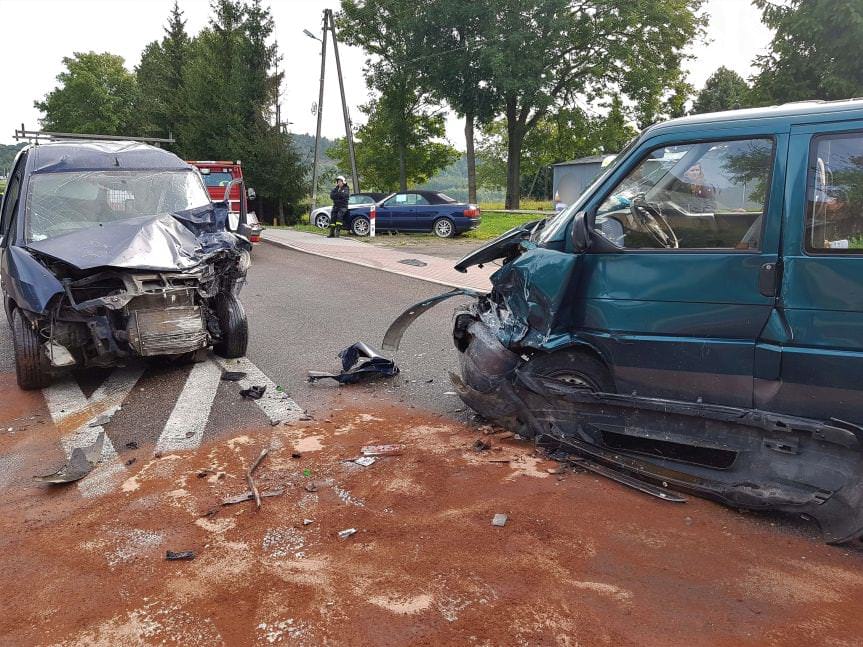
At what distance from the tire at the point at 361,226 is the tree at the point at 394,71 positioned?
13.8m

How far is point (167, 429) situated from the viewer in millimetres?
5105

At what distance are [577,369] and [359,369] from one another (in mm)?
2552

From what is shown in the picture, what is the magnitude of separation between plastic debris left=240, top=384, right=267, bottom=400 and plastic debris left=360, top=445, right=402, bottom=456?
1618 millimetres

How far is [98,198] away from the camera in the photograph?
23.0 ft

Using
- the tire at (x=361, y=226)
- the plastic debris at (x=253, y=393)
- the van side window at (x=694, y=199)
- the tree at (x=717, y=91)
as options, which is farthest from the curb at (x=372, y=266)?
the tree at (x=717, y=91)

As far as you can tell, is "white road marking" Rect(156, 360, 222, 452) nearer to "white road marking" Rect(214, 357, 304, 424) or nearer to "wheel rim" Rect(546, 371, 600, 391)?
"white road marking" Rect(214, 357, 304, 424)

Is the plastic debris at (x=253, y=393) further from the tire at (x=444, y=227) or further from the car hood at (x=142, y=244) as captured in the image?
the tire at (x=444, y=227)

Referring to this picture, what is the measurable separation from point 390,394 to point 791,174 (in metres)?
3.66

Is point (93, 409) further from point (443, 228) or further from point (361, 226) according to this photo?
point (361, 226)

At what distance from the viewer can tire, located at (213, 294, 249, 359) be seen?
6949 mm

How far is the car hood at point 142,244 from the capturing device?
5.71m

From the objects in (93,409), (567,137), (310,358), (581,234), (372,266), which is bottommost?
(93,409)

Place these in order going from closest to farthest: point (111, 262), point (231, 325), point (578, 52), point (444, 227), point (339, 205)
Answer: point (111, 262), point (231, 325), point (339, 205), point (444, 227), point (578, 52)

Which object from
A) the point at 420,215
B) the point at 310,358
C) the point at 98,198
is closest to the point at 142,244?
the point at 98,198
